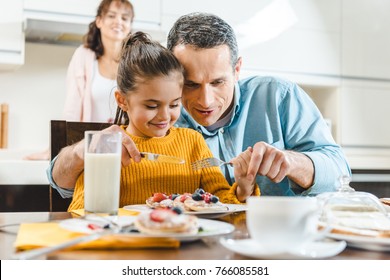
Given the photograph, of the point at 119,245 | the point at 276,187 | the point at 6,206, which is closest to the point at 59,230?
the point at 119,245

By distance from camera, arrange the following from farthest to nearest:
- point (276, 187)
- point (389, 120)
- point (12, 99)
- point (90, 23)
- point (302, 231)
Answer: point (389, 120) → point (12, 99) → point (90, 23) → point (276, 187) → point (302, 231)

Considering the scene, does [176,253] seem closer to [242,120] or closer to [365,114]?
[242,120]

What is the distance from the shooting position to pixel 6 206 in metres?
1.94

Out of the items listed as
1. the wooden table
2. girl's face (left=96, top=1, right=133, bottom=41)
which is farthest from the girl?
girl's face (left=96, top=1, right=133, bottom=41)

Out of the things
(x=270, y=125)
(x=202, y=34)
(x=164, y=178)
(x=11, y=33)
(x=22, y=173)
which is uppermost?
(x=11, y=33)

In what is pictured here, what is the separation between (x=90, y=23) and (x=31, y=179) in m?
0.91

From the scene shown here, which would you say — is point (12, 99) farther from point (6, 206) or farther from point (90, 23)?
point (6, 206)

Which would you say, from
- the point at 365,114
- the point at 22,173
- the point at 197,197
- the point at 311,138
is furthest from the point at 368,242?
the point at 365,114

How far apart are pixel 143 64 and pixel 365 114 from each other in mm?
2381

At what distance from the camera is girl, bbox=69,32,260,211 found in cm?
120

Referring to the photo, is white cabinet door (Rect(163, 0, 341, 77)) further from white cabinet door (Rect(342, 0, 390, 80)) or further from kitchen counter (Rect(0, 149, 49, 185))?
kitchen counter (Rect(0, 149, 49, 185))

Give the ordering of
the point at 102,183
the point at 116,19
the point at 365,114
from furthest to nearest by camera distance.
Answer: the point at 365,114, the point at 116,19, the point at 102,183

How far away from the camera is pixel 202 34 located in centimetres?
128

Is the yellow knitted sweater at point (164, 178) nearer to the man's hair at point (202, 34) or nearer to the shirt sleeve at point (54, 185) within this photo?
the shirt sleeve at point (54, 185)
